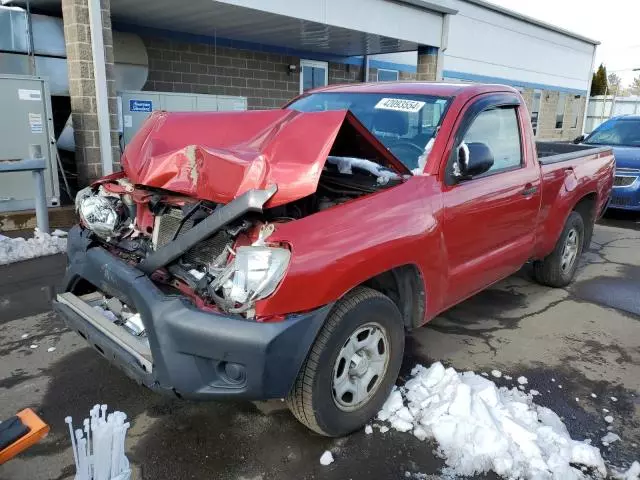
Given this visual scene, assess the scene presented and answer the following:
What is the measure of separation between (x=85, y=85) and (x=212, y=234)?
216 inches

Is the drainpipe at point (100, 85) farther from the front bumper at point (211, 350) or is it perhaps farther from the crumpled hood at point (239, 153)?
the front bumper at point (211, 350)

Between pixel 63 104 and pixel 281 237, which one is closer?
pixel 281 237

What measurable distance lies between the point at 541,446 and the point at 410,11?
32.3 ft

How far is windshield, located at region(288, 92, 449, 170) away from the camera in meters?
3.39

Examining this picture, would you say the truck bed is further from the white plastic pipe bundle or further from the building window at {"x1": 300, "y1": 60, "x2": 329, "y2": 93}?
the building window at {"x1": 300, "y1": 60, "x2": 329, "y2": 93}

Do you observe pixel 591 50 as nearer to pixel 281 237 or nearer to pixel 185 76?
pixel 185 76

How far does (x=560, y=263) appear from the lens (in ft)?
16.9

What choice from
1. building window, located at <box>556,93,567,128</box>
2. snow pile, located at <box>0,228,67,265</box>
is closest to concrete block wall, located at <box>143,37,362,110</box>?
snow pile, located at <box>0,228,67,265</box>

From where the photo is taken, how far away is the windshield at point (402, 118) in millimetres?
3387

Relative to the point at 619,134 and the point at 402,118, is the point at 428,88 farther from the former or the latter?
the point at 619,134

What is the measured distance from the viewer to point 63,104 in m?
8.73

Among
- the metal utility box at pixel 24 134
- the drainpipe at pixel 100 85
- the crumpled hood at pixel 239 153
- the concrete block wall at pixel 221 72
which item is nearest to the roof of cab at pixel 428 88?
the crumpled hood at pixel 239 153

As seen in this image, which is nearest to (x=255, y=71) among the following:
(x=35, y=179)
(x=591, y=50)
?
(x=35, y=179)

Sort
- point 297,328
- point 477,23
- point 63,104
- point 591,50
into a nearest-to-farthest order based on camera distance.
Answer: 1. point 297,328
2. point 63,104
3. point 477,23
4. point 591,50
